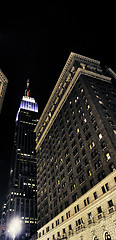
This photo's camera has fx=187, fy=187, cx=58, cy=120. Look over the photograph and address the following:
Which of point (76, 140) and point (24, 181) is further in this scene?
point (24, 181)

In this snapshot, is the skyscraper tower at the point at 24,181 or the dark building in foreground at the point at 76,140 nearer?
the dark building in foreground at the point at 76,140

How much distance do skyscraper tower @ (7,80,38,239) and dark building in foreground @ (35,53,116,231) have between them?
74.9m

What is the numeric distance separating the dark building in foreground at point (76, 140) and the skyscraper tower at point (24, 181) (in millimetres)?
74911

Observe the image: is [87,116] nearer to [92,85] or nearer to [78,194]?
[92,85]

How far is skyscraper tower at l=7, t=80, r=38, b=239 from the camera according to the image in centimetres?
13862

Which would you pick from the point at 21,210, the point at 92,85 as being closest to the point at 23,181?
the point at 21,210

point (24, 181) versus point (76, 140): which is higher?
point (24, 181)

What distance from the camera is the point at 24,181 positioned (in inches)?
6265

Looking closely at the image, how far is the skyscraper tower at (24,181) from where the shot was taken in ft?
455

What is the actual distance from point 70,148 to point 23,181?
114 m

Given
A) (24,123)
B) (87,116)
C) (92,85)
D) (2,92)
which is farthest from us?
(24,123)

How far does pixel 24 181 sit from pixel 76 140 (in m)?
118

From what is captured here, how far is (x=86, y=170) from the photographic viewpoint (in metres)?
46.4

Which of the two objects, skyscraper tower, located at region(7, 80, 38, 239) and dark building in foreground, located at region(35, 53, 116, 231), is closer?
dark building in foreground, located at region(35, 53, 116, 231)
